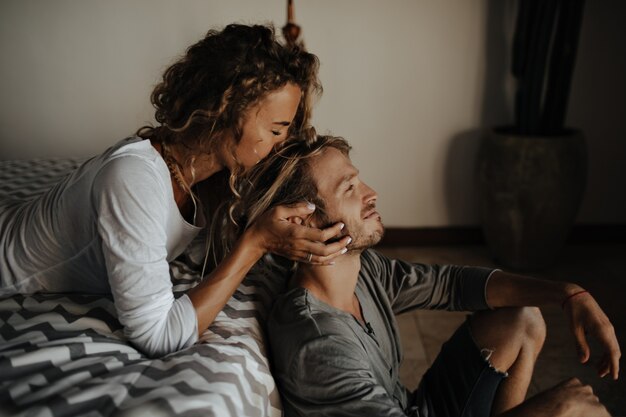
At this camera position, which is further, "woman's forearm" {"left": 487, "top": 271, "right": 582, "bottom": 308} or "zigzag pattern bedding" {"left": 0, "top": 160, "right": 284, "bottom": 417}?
"woman's forearm" {"left": 487, "top": 271, "right": 582, "bottom": 308}

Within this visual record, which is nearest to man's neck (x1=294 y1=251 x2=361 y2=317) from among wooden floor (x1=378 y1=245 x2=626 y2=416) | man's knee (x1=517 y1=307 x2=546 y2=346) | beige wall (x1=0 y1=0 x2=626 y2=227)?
man's knee (x1=517 y1=307 x2=546 y2=346)

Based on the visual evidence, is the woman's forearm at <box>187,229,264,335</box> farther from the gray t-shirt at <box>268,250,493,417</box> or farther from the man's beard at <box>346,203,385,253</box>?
the man's beard at <box>346,203,385,253</box>

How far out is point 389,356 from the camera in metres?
1.37

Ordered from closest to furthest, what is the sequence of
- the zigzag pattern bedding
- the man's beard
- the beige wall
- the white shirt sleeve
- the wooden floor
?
the zigzag pattern bedding < the white shirt sleeve < the man's beard < the wooden floor < the beige wall

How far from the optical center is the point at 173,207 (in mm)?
1353

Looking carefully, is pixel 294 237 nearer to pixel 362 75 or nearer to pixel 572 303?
pixel 572 303

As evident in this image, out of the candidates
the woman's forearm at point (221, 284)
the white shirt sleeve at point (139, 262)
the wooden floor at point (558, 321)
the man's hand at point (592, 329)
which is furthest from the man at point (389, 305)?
the wooden floor at point (558, 321)

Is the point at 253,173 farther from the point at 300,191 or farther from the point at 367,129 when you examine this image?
the point at 367,129

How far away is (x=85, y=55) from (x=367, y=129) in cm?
143

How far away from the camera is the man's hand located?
4.07 ft

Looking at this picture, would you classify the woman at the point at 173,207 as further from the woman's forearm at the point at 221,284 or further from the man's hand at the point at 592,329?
the man's hand at the point at 592,329

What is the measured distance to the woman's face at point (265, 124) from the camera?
1341mm

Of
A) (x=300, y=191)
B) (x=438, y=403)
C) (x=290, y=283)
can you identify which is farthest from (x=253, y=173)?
(x=438, y=403)

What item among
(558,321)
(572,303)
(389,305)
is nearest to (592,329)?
(572,303)
